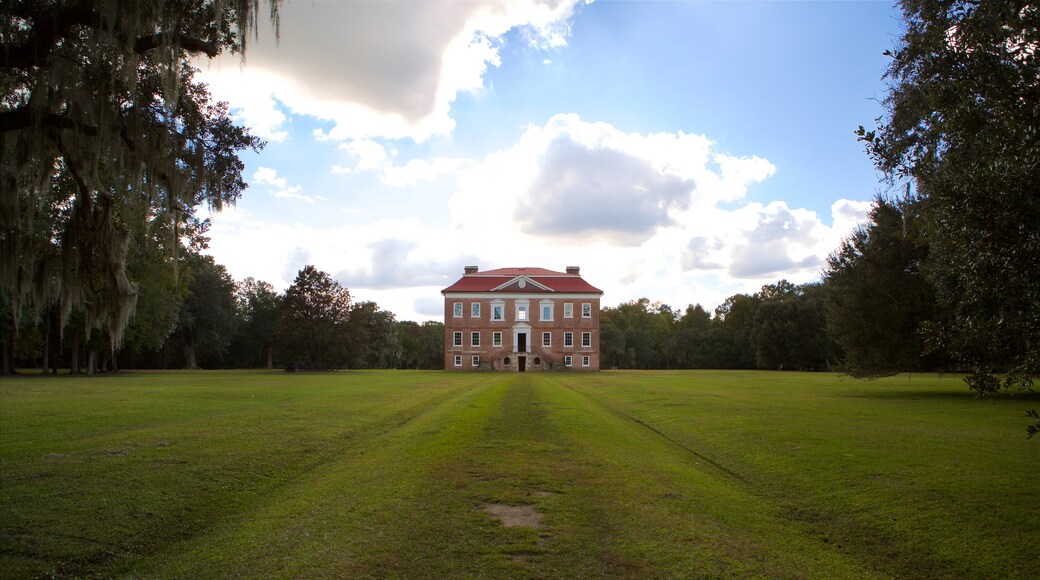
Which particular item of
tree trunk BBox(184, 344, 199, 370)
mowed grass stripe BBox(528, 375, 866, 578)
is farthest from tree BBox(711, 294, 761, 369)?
mowed grass stripe BBox(528, 375, 866, 578)

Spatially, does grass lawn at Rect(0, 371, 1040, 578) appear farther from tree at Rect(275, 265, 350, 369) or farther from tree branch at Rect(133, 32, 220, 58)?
tree at Rect(275, 265, 350, 369)

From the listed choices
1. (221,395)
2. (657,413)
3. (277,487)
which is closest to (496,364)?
(221,395)

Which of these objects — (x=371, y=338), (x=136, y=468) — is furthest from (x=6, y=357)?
(x=136, y=468)

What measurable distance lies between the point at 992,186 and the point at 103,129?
11317 mm

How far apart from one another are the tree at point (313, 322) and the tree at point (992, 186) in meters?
70.0

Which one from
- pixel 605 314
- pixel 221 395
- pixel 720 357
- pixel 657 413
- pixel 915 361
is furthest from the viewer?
pixel 605 314

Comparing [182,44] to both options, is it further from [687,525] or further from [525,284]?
[525,284]

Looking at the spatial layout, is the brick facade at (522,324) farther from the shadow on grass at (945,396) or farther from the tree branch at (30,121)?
the tree branch at (30,121)

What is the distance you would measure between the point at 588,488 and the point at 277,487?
16.8ft

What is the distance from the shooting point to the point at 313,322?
73188 mm

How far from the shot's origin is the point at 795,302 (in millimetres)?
89375

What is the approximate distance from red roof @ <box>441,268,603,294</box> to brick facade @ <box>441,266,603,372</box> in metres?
0.13

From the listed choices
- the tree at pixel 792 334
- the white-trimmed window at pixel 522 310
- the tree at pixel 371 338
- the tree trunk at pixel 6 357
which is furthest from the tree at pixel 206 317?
the tree at pixel 792 334

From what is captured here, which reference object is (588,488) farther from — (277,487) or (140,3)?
(140,3)
